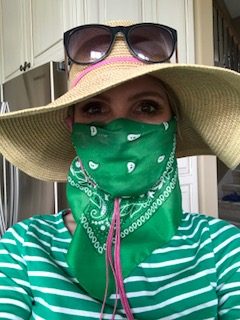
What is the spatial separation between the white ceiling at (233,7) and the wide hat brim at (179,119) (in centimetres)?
302

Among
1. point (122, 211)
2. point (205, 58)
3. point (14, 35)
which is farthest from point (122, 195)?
point (14, 35)

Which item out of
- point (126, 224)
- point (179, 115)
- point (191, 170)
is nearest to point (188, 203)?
point (191, 170)

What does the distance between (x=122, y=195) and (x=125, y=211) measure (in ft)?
0.10

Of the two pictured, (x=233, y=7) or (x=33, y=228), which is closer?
(x=33, y=228)

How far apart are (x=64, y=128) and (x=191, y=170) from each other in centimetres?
103

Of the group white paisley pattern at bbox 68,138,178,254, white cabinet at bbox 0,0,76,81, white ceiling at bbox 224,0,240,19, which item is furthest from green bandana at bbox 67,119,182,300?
white ceiling at bbox 224,0,240,19

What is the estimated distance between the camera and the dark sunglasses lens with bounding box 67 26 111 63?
551 millimetres

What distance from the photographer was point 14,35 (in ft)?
6.31

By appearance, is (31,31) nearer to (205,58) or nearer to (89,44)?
(205,58)

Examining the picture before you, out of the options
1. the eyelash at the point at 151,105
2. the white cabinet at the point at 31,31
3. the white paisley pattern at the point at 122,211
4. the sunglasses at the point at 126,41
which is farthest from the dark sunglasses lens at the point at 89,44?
the white cabinet at the point at 31,31

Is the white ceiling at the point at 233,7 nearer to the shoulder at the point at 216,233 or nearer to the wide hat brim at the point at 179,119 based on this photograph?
the wide hat brim at the point at 179,119

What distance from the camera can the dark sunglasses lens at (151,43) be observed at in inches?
21.6

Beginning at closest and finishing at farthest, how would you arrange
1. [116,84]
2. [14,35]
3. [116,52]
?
1. [116,84]
2. [116,52]
3. [14,35]

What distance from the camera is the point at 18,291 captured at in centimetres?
49
